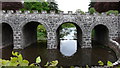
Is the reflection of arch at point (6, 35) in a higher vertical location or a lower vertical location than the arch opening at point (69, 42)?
higher

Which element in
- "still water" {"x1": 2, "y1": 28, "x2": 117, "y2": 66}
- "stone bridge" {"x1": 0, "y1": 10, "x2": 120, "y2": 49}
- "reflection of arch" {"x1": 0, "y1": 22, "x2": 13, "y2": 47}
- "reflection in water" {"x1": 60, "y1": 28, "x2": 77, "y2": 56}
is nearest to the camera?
"still water" {"x1": 2, "y1": 28, "x2": 117, "y2": 66}

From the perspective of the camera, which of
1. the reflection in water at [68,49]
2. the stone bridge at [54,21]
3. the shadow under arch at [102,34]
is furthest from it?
the shadow under arch at [102,34]

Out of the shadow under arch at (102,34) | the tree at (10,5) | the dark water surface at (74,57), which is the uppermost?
the tree at (10,5)

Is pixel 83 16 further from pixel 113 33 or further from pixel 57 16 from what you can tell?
pixel 113 33

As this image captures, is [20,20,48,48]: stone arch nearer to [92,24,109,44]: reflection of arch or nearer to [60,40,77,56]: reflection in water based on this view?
[60,40,77,56]: reflection in water

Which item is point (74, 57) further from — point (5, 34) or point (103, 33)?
point (5, 34)

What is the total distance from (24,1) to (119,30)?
24223 millimetres

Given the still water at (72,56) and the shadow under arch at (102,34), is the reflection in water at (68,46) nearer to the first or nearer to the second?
the still water at (72,56)

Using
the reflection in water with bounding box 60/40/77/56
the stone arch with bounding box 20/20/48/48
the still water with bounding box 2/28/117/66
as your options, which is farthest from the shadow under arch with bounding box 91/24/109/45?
the stone arch with bounding box 20/20/48/48

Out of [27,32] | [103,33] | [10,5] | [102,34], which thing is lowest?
[102,34]

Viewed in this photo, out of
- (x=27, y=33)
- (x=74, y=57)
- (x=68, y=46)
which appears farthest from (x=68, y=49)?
(x=27, y=33)

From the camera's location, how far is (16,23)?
1450 centimetres

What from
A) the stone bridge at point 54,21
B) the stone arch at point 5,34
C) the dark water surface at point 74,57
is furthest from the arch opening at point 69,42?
the stone arch at point 5,34

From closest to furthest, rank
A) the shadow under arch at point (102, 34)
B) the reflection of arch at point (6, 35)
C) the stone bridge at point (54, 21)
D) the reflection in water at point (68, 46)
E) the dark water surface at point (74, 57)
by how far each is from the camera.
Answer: the dark water surface at point (74, 57)
the reflection in water at point (68, 46)
the stone bridge at point (54, 21)
the reflection of arch at point (6, 35)
the shadow under arch at point (102, 34)
